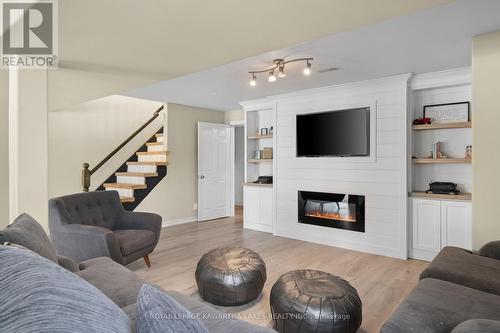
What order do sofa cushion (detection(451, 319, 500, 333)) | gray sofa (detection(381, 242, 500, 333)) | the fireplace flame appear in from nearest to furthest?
sofa cushion (detection(451, 319, 500, 333)) → gray sofa (detection(381, 242, 500, 333)) → the fireplace flame

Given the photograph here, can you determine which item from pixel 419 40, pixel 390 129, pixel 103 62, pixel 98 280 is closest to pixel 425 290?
pixel 98 280

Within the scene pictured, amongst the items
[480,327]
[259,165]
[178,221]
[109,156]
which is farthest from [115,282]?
[109,156]

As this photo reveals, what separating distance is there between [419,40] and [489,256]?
75.2 inches

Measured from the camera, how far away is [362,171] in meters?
4.12

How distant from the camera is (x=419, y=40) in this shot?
2.65 meters

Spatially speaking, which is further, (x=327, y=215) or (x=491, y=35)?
(x=327, y=215)

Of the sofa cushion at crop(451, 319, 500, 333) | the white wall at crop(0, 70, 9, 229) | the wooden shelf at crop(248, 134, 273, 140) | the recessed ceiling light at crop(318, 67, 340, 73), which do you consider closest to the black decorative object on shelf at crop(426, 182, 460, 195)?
the recessed ceiling light at crop(318, 67, 340, 73)

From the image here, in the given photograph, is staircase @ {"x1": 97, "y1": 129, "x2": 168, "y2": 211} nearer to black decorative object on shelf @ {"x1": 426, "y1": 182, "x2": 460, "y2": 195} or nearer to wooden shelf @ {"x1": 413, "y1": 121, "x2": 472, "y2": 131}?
wooden shelf @ {"x1": 413, "y1": 121, "x2": 472, "y2": 131}

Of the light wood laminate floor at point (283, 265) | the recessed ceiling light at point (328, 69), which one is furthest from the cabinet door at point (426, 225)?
the recessed ceiling light at point (328, 69)

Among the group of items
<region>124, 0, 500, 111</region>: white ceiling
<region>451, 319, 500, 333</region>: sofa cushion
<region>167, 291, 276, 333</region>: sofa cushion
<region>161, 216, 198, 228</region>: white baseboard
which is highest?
<region>124, 0, 500, 111</region>: white ceiling

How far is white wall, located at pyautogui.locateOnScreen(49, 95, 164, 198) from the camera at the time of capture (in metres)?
5.07

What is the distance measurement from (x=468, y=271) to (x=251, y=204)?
380 centimetres

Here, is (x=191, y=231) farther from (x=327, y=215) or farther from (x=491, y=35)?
(x=491, y=35)

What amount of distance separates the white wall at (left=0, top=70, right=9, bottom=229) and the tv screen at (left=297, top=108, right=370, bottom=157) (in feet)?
11.9
